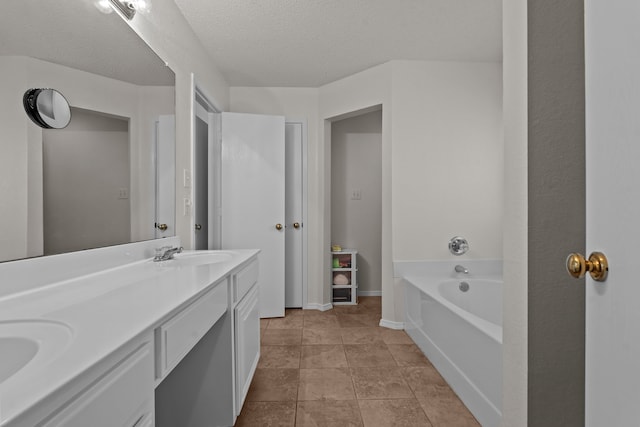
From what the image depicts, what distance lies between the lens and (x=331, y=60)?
2568mm

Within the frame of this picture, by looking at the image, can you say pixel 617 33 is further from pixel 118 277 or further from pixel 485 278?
pixel 485 278

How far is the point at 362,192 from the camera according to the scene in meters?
3.64

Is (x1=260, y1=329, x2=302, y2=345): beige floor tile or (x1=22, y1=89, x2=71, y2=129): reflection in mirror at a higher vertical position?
(x1=22, y1=89, x2=71, y2=129): reflection in mirror

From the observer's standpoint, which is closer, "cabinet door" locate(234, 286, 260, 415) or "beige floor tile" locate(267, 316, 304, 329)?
"cabinet door" locate(234, 286, 260, 415)

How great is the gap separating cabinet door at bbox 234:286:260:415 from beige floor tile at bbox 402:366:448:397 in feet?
3.09

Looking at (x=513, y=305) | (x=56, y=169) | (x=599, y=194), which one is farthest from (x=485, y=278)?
(x=56, y=169)

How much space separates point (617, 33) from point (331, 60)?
2324mm

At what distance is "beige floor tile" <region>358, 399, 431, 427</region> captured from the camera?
141 cm

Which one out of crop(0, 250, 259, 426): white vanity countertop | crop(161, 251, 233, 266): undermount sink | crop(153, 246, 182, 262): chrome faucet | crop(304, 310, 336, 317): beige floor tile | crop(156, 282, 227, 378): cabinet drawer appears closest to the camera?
crop(0, 250, 259, 426): white vanity countertop

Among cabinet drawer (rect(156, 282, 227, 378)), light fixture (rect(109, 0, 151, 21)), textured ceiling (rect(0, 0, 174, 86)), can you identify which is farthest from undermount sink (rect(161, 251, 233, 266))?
light fixture (rect(109, 0, 151, 21))

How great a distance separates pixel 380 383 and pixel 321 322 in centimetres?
104

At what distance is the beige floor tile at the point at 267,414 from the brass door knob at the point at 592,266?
53.9 inches

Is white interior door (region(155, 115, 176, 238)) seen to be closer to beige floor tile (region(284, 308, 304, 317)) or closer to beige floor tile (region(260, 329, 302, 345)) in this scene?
beige floor tile (region(260, 329, 302, 345))

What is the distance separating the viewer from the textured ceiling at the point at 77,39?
0.86 metres
